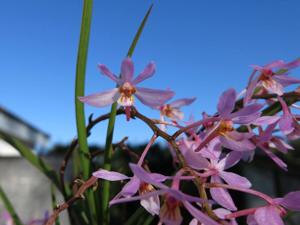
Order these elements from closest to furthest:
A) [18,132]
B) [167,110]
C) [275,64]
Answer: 1. [275,64]
2. [167,110]
3. [18,132]

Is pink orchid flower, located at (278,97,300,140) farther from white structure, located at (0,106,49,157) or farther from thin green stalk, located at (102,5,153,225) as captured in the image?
white structure, located at (0,106,49,157)

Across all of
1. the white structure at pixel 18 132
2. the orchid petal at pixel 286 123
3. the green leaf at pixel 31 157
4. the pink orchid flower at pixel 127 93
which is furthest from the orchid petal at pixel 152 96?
the white structure at pixel 18 132

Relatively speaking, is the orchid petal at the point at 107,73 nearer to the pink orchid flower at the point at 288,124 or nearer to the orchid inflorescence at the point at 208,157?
the orchid inflorescence at the point at 208,157

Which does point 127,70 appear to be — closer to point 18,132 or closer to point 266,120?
point 266,120

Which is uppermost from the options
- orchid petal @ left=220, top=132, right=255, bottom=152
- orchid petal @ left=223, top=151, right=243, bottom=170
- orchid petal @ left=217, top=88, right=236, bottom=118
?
orchid petal @ left=217, top=88, right=236, bottom=118

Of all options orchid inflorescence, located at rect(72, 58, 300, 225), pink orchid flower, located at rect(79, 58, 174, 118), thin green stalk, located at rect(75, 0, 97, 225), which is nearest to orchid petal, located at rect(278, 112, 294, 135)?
orchid inflorescence, located at rect(72, 58, 300, 225)

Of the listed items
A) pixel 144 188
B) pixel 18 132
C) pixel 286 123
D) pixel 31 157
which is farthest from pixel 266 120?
pixel 18 132

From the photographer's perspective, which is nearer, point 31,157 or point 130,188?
point 130,188

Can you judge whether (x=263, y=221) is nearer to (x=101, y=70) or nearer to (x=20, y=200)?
(x=101, y=70)
